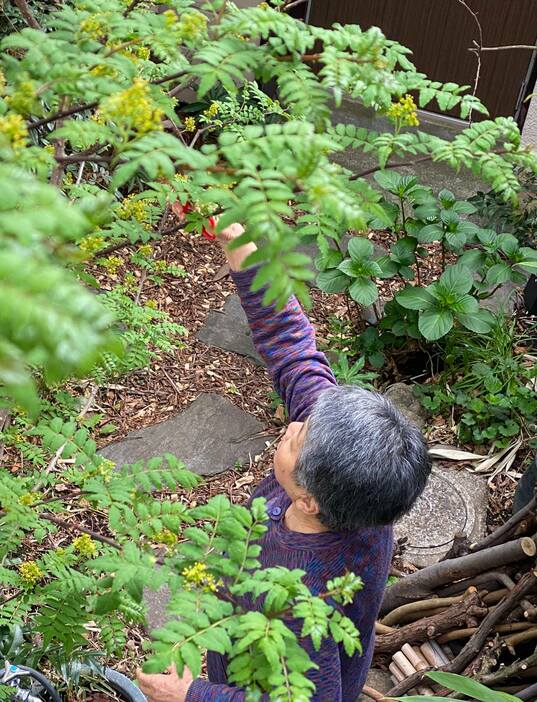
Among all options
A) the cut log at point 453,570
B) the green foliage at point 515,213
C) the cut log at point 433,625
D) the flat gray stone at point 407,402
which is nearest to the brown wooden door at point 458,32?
the green foliage at point 515,213

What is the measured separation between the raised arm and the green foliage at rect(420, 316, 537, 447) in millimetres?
2159

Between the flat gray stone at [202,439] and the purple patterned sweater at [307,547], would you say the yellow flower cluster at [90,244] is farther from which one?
the flat gray stone at [202,439]

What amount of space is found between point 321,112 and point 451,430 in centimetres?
322

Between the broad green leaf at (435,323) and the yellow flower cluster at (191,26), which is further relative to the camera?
the broad green leaf at (435,323)

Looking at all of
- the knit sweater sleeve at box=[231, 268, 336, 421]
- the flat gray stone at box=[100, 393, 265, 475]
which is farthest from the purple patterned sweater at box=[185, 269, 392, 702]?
the flat gray stone at box=[100, 393, 265, 475]

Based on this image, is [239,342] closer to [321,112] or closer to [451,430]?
[451,430]

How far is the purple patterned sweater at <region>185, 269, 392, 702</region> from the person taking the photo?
2.02m

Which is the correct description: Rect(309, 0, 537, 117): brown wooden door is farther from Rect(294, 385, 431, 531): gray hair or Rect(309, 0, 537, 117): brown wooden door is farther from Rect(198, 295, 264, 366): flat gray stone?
Rect(294, 385, 431, 531): gray hair

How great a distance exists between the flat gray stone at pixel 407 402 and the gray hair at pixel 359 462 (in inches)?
98.9

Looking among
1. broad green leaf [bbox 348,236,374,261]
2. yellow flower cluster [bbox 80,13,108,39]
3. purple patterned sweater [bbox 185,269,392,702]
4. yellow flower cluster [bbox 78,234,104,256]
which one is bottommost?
broad green leaf [bbox 348,236,374,261]

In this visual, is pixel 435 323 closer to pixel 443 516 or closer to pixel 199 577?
pixel 443 516

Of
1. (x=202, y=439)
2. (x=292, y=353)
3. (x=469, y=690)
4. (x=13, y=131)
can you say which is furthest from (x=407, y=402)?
(x=13, y=131)

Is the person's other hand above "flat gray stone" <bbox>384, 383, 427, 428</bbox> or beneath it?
above

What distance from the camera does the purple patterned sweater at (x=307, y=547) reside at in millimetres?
2020
